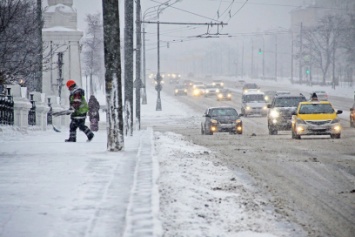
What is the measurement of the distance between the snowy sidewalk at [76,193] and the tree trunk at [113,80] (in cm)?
48

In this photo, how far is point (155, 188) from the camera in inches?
404

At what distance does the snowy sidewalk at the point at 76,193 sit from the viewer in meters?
7.81

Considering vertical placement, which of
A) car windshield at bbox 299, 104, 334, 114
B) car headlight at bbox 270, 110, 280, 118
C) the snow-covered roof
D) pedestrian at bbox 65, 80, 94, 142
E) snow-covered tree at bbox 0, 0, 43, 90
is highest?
the snow-covered roof

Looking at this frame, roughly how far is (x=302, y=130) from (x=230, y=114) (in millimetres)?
7243

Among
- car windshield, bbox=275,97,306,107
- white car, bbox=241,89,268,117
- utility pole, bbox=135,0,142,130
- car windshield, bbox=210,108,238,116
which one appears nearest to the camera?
car windshield, bbox=275,97,306,107

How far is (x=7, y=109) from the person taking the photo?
2508 centimetres

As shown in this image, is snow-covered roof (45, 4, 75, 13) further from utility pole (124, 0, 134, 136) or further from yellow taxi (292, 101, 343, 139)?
yellow taxi (292, 101, 343, 139)

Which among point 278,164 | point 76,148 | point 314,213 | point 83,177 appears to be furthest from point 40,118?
point 314,213

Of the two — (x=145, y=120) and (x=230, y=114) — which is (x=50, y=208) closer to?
(x=230, y=114)

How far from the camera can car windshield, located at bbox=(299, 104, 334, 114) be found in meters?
27.2

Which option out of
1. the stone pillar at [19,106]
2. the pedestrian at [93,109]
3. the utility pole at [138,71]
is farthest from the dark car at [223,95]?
the stone pillar at [19,106]

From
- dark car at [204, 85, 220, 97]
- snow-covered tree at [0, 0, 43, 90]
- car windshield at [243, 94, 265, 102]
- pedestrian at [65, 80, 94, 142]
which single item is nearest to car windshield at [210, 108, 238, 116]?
snow-covered tree at [0, 0, 43, 90]

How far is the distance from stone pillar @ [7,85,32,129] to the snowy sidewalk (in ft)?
34.4

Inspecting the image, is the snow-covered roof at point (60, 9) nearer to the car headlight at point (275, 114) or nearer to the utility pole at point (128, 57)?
the car headlight at point (275, 114)
